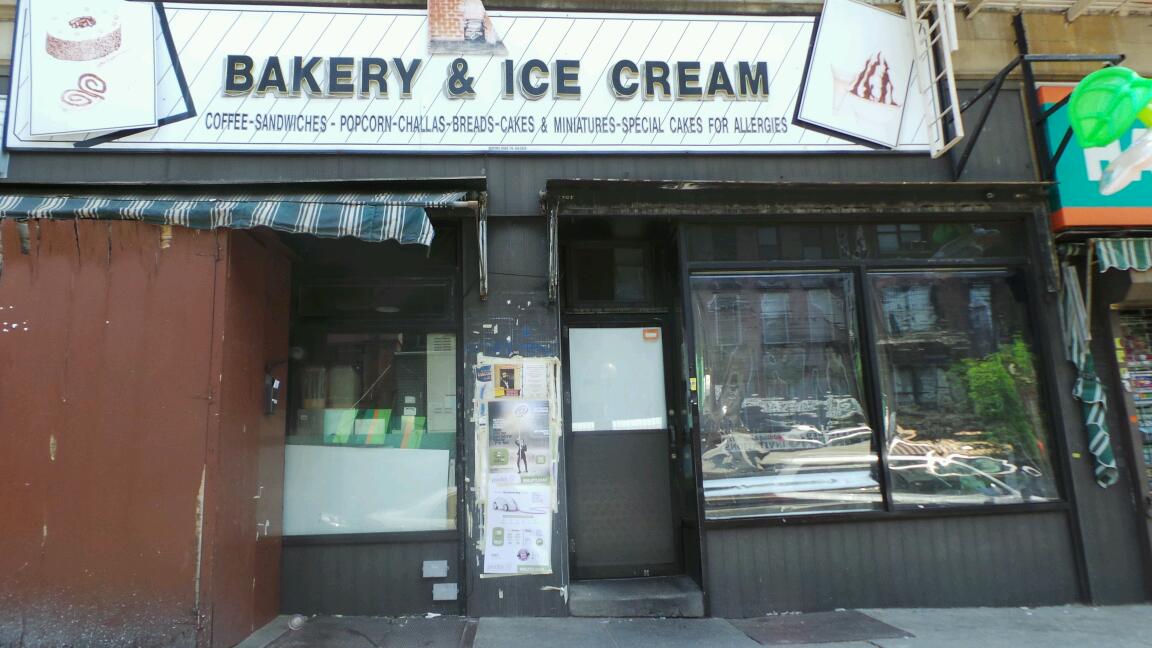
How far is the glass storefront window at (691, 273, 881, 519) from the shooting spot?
537cm

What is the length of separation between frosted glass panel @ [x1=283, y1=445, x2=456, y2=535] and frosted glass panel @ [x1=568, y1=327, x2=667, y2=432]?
1.36m

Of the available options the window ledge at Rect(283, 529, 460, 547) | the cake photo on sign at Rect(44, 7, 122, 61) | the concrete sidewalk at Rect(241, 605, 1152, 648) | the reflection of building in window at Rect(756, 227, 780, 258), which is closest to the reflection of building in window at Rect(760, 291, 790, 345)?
the reflection of building in window at Rect(756, 227, 780, 258)

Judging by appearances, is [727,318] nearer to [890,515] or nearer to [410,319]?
[890,515]

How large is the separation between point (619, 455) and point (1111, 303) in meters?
4.63

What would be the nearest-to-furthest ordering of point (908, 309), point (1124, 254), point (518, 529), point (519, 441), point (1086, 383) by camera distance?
point (518, 529), point (519, 441), point (1124, 254), point (1086, 383), point (908, 309)

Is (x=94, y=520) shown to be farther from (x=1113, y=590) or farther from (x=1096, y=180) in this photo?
(x=1096, y=180)

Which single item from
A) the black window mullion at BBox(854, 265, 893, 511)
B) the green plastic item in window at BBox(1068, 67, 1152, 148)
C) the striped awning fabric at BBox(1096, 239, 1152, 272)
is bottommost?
the black window mullion at BBox(854, 265, 893, 511)

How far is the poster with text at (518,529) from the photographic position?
4.97 meters

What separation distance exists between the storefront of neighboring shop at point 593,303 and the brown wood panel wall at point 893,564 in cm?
3

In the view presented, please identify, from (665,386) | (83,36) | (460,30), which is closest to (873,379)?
(665,386)

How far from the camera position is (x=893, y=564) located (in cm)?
527

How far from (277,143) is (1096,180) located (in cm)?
718

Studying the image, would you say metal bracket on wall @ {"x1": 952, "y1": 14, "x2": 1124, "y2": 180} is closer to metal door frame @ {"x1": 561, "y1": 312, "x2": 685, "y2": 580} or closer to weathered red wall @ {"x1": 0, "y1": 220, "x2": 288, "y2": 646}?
metal door frame @ {"x1": 561, "y1": 312, "x2": 685, "y2": 580}

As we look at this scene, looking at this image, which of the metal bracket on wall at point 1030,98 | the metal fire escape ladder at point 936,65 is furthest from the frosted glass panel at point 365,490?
the metal bracket on wall at point 1030,98
